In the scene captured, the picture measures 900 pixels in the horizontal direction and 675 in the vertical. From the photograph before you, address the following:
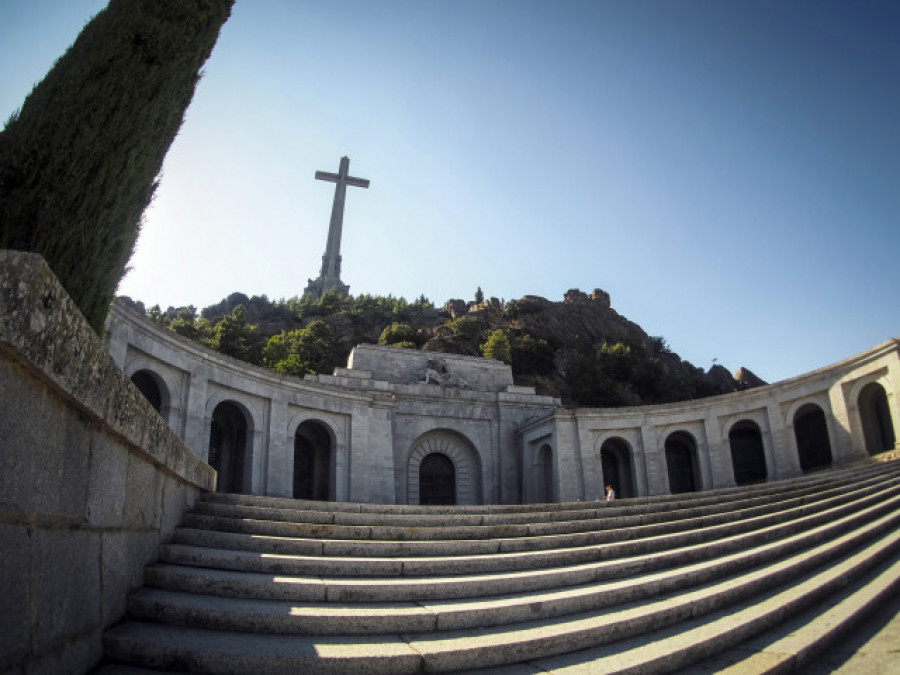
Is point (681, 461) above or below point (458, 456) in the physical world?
below

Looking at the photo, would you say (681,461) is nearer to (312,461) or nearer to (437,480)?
(437,480)

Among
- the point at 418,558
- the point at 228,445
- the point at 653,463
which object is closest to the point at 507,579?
the point at 418,558

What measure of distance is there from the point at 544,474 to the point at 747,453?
31.5ft

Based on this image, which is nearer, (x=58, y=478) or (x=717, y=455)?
(x=58, y=478)

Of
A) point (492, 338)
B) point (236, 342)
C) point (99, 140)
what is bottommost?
point (99, 140)

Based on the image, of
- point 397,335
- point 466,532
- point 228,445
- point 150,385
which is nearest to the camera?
point 466,532

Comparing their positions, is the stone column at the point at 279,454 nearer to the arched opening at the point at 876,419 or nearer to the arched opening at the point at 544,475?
the arched opening at the point at 544,475

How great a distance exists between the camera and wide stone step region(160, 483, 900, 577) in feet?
17.0

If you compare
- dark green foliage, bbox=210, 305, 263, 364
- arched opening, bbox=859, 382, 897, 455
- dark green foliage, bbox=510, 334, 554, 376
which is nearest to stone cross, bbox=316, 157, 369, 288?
dark green foliage, bbox=210, 305, 263, 364

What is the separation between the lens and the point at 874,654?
4531 millimetres

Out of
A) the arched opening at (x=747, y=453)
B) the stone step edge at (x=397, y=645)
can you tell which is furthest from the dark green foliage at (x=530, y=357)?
the stone step edge at (x=397, y=645)

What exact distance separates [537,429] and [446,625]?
2162cm

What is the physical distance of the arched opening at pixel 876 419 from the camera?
2211 cm

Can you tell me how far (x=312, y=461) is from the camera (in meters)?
23.2
